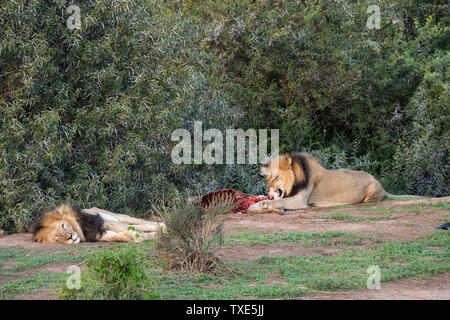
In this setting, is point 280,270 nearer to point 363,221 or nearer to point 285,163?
point 363,221

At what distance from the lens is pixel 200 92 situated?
43.1ft

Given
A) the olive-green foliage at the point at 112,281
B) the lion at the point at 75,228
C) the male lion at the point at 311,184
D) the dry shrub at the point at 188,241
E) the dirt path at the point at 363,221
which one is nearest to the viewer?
the olive-green foliage at the point at 112,281

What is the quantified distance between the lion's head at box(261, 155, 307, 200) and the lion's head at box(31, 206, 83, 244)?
4.35 m

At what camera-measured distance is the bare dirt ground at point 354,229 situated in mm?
5520

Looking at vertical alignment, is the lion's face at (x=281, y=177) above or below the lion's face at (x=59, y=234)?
above

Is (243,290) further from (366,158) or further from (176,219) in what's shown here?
(366,158)

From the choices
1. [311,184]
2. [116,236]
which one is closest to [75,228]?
[116,236]

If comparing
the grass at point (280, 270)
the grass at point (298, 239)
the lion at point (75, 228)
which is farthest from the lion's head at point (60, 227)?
the grass at point (298, 239)

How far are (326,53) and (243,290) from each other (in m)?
10.9

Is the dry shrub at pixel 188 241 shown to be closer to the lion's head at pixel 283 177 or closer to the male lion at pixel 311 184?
the male lion at pixel 311 184

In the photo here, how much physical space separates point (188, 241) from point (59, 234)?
226 cm

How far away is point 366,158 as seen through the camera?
51.0 feet

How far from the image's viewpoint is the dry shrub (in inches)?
249

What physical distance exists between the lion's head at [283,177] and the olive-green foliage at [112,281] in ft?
22.1
